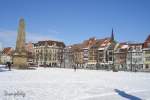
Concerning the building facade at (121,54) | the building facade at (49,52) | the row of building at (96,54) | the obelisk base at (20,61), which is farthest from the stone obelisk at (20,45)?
the building facade at (49,52)

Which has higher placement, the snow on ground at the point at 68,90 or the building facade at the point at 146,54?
the building facade at the point at 146,54

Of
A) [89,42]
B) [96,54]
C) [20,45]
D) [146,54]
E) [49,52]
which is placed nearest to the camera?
[20,45]

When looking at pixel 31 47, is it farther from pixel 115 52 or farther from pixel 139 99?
pixel 139 99

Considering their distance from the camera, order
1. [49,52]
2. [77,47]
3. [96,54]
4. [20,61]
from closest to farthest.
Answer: [20,61] → [96,54] → [77,47] → [49,52]

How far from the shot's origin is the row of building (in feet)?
291

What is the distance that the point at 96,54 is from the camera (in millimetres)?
107938

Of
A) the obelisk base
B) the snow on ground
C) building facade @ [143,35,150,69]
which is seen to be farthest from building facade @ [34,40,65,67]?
the snow on ground

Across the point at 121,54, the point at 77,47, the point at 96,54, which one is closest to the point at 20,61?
the point at 121,54

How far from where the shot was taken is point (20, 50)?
42.9 m

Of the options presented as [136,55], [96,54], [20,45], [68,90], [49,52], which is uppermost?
[49,52]

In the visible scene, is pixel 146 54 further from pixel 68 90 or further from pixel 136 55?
pixel 68 90

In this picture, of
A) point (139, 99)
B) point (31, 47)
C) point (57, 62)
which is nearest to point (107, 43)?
point (57, 62)

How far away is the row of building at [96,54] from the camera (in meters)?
88.6

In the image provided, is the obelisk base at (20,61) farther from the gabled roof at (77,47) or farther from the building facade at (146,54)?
the gabled roof at (77,47)
